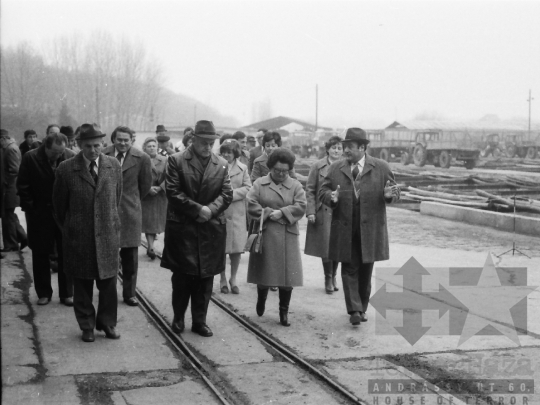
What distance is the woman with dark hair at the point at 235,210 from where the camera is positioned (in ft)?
26.3

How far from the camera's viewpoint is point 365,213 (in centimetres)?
659

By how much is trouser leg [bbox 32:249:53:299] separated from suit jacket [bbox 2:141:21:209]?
133 inches

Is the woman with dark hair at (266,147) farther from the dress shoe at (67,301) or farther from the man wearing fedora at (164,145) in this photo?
the dress shoe at (67,301)

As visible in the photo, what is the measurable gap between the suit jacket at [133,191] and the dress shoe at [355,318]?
2302 mm

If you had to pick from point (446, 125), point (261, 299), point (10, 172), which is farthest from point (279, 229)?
point (446, 125)

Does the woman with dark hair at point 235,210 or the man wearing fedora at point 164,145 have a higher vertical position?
the man wearing fedora at point 164,145

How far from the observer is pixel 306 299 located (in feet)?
25.6

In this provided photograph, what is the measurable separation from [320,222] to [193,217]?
2341mm

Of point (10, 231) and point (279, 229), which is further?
point (10, 231)

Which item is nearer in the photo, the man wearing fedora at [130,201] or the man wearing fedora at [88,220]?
the man wearing fedora at [88,220]

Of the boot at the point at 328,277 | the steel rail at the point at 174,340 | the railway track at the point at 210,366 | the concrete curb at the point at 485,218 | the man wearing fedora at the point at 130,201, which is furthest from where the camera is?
the concrete curb at the point at 485,218

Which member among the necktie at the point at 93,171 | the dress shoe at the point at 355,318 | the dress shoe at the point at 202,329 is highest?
the necktie at the point at 93,171

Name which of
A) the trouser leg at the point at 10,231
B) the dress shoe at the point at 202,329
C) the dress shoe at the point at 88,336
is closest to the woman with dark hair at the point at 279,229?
the dress shoe at the point at 202,329

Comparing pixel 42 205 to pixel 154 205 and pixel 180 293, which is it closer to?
pixel 180 293
